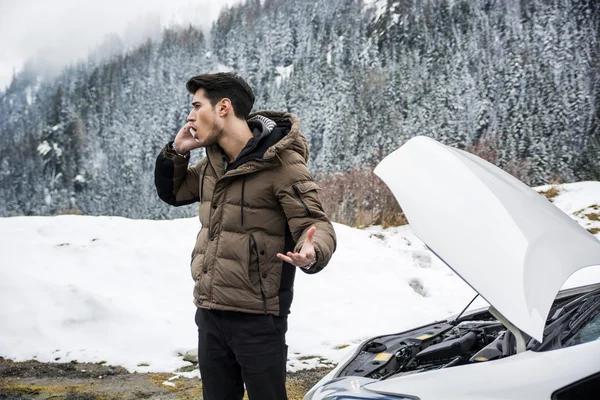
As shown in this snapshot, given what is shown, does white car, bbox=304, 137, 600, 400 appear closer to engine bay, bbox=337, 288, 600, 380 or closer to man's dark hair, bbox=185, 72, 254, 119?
engine bay, bbox=337, 288, 600, 380

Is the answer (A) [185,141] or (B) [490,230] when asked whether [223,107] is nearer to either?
(A) [185,141]

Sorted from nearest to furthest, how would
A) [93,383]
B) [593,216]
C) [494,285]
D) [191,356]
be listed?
[494,285], [93,383], [191,356], [593,216]

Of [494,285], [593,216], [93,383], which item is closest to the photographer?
[494,285]

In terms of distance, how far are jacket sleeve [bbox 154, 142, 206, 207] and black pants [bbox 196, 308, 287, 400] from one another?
0.57m

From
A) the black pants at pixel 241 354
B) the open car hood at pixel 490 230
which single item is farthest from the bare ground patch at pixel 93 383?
the open car hood at pixel 490 230

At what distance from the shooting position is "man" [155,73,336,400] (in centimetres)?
183

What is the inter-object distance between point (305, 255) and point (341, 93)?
1778 cm

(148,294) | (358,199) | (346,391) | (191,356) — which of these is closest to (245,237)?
(346,391)

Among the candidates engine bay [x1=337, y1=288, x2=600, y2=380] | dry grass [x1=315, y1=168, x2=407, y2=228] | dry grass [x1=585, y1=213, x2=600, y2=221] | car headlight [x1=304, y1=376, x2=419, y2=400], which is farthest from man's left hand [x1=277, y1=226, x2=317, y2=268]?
dry grass [x1=315, y1=168, x2=407, y2=228]

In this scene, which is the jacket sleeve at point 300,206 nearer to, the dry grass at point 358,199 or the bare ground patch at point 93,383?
the bare ground patch at point 93,383

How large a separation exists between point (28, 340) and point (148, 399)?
195cm

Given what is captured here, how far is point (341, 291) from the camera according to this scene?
6.27 meters

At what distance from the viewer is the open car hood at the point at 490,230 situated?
4.66 ft

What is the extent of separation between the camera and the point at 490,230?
159cm
